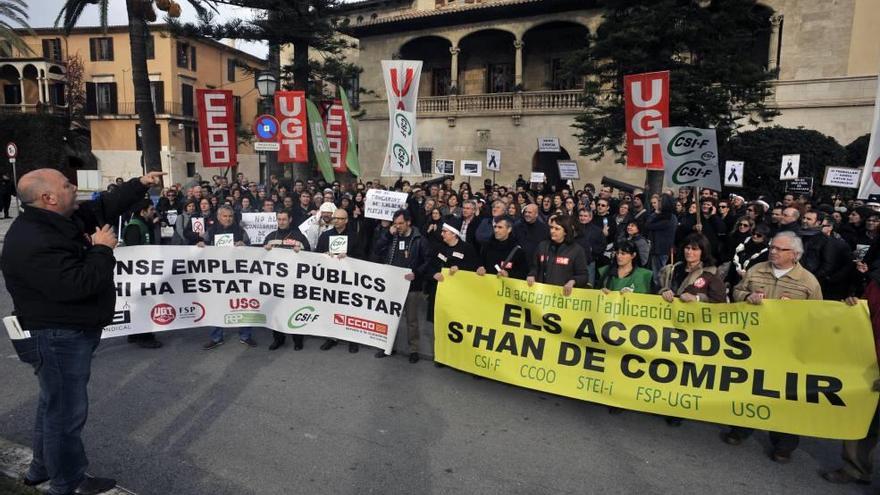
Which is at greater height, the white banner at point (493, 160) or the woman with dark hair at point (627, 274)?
the white banner at point (493, 160)

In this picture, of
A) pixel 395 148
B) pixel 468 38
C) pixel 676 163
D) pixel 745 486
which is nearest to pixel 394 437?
pixel 745 486

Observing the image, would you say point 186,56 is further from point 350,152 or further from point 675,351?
point 675,351

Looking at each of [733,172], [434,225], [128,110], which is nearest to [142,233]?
[434,225]

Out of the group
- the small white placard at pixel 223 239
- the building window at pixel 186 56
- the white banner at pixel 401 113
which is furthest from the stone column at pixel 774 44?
the building window at pixel 186 56

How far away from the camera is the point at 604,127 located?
16.8m

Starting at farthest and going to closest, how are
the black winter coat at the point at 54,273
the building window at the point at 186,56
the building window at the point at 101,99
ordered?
the building window at the point at 101,99 → the building window at the point at 186,56 → the black winter coat at the point at 54,273

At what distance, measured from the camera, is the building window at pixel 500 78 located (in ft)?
88.9

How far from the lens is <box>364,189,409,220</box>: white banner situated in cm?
830

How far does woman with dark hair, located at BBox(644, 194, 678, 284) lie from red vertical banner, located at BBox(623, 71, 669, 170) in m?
0.96

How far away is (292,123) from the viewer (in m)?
11.5

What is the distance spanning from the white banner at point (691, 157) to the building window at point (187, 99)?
4253 centimetres

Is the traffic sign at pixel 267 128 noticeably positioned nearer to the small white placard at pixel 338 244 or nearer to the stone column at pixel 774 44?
the small white placard at pixel 338 244

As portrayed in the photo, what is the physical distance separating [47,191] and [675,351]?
4502 mm

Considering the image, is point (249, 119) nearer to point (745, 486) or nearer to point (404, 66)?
point (404, 66)
